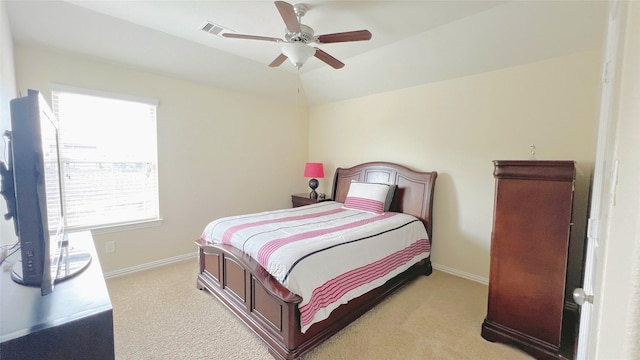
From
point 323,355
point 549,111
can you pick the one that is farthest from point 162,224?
point 549,111

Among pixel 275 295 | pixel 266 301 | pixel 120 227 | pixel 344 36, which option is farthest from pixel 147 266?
pixel 344 36

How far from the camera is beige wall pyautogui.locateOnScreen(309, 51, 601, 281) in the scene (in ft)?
7.97

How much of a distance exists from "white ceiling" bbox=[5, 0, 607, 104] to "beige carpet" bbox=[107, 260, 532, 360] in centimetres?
246

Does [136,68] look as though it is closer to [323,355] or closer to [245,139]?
[245,139]

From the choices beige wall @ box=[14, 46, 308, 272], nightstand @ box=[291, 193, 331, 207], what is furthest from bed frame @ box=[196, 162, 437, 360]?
nightstand @ box=[291, 193, 331, 207]

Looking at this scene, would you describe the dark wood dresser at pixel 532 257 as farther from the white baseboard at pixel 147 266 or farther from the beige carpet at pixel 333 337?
the white baseboard at pixel 147 266

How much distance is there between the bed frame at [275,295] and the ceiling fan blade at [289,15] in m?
1.77

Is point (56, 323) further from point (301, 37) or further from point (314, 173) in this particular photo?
point (314, 173)

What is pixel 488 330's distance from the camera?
2021mm

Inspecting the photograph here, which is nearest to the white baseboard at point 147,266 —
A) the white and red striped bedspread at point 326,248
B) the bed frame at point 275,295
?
the bed frame at point 275,295

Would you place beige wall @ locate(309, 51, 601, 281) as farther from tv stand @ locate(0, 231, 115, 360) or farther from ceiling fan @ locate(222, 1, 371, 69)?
tv stand @ locate(0, 231, 115, 360)

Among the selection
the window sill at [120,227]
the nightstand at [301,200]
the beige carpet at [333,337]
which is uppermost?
the nightstand at [301,200]

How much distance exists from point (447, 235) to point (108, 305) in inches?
130

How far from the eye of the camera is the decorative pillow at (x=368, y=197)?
130 inches
